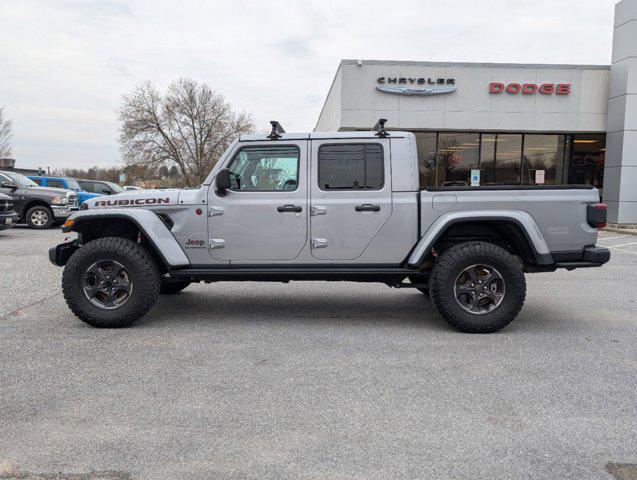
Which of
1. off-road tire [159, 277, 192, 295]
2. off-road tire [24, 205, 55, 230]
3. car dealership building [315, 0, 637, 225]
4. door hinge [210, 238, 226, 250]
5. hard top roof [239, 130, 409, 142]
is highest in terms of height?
car dealership building [315, 0, 637, 225]

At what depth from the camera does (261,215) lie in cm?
518

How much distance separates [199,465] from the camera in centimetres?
266

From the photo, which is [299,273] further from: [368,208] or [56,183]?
[56,183]

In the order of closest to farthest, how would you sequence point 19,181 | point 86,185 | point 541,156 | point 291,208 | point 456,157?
point 291,208 < point 19,181 < point 456,157 < point 541,156 < point 86,185

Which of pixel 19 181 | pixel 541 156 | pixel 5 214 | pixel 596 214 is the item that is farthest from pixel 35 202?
pixel 541 156

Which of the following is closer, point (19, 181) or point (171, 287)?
point (171, 287)

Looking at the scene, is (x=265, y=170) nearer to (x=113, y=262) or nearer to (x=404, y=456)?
(x=113, y=262)

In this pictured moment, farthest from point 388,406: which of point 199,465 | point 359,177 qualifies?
A: point 359,177

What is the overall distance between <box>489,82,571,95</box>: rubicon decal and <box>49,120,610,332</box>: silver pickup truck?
15783 millimetres

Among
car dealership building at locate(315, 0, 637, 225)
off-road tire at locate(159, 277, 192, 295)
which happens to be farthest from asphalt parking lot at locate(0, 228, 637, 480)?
car dealership building at locate(315, 0, 637, 225)

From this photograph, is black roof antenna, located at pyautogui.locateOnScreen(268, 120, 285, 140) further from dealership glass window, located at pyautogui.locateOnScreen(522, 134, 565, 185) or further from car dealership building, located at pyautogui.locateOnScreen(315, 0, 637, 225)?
dealership glass window, located at pyautogui.locateOnScreen(522, 134, 565, 185)

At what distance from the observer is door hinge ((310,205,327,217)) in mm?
5141

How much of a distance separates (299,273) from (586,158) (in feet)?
Answer: 64.6

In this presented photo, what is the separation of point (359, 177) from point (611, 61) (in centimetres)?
1874
